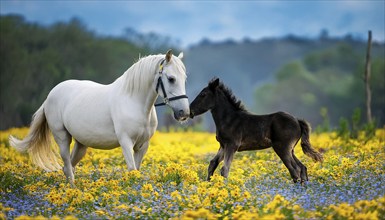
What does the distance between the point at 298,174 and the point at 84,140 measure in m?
3.51

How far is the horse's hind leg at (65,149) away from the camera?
10.5 m

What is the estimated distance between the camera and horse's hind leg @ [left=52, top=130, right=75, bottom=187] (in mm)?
10492

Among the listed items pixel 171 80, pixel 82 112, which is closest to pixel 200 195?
pixel 171 80

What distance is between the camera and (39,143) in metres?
11.5

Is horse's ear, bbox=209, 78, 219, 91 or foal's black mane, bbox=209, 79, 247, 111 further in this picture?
foal's black mane, bbox=209, 79, 247, 111

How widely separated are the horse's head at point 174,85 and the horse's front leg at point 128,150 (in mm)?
839

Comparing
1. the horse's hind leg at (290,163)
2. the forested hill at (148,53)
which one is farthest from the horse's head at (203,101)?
the forested hill at (148,53)

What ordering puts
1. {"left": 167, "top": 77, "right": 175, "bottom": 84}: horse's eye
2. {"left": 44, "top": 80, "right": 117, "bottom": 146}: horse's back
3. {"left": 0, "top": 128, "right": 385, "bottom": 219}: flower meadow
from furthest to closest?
{"left": 44, "top": 80, "right": 117, "bottom": 146}: horse's back
{"left": 167, "top": 77, "right": 175, "bottom": 84}: horse's eye
{"left": 0, "top": 128, "right": 385, "bottom": 219}: flower meadow

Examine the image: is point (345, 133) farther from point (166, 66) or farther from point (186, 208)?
point (186, 208)

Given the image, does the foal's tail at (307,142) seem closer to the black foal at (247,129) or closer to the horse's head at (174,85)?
the black foal at (247,129)

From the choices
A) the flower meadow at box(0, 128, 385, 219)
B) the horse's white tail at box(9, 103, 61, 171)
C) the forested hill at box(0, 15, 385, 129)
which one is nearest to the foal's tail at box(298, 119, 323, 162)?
the flower meadow at box(0, 128, 385, 219)

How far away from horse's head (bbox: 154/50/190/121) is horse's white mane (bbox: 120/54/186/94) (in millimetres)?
169

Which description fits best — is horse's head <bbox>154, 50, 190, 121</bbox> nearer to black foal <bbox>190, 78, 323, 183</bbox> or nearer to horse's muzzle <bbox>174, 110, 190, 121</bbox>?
horse's muzzle <bbox>174, 110, 190, 121</bbox>

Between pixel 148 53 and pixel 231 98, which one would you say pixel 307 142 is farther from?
pixel 148 53
